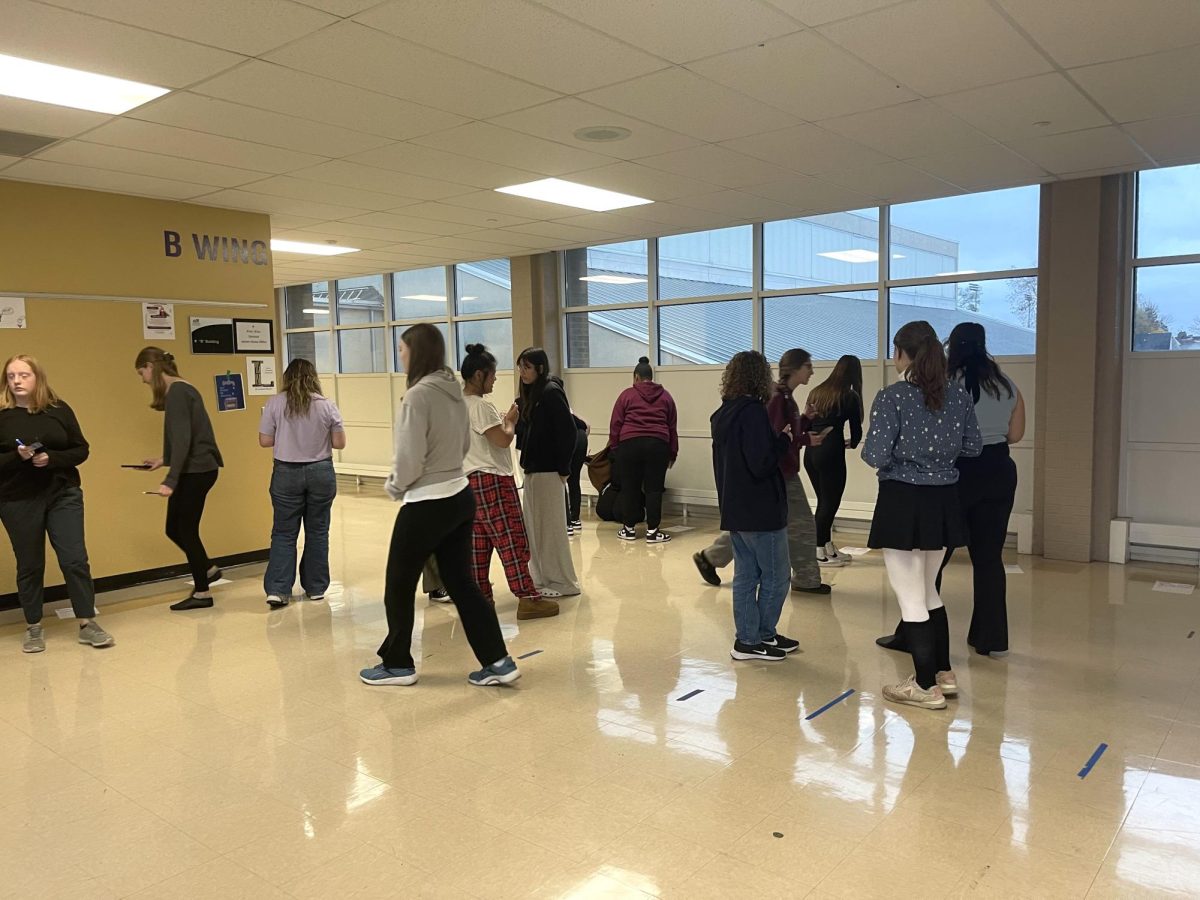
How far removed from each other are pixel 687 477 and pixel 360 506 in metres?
3.76

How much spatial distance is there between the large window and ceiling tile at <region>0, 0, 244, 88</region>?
235 inches

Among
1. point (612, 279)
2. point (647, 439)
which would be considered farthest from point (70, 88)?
point (612, 279)

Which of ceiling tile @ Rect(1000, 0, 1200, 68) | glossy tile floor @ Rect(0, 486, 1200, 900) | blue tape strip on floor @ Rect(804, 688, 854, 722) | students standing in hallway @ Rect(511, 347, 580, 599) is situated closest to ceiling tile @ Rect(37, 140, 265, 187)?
students standing in hallway @ Rect(511, 347, 580, 599)

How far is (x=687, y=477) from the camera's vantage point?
8.71m

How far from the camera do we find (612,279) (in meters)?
9.24

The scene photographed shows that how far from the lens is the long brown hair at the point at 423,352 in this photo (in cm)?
368

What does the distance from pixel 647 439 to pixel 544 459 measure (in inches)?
92.3

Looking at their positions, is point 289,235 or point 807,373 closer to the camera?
point 807,373

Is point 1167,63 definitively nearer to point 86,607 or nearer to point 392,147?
point 392,147

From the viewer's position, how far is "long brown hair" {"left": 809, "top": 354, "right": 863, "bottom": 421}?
19.0 ft

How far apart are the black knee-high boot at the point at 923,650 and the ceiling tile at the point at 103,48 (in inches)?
140

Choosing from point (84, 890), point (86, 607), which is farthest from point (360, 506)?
point (84, 890)

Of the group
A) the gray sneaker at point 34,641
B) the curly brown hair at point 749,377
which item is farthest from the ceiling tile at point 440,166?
the gray sneaker at point 34,641

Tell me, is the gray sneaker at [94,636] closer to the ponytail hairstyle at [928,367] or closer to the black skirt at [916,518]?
the black skirt at [916,518]
